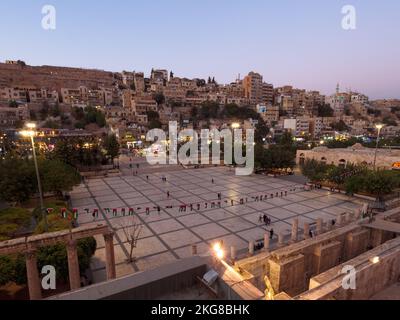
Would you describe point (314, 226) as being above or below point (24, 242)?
below

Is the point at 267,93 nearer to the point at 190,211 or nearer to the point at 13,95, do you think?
the point at 13,95

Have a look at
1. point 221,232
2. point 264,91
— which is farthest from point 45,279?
point 264,91

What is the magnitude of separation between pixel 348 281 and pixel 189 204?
15.9 meters

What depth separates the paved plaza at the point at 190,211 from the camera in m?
16.4

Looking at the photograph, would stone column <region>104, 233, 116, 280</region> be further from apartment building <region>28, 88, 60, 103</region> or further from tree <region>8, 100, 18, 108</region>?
apartment building <region>28, 88, 60, 103</region>

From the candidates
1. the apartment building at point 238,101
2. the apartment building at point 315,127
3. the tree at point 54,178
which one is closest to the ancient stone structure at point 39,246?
the tree at point 54,178

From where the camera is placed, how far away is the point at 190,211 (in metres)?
23.1

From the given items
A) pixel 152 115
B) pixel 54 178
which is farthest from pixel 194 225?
pixel 152 115

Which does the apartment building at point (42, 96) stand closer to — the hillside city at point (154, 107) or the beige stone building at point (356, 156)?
the hillside city at point (154, 107)

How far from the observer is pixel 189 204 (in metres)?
24.8

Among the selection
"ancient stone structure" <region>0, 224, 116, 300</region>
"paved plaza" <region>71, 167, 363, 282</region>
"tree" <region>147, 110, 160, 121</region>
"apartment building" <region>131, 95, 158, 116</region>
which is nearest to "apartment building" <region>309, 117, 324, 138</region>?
"tree" <region>147, 110, 160, 121</region>

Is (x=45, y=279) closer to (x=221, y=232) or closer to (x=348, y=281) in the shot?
(x=221, y=232)
